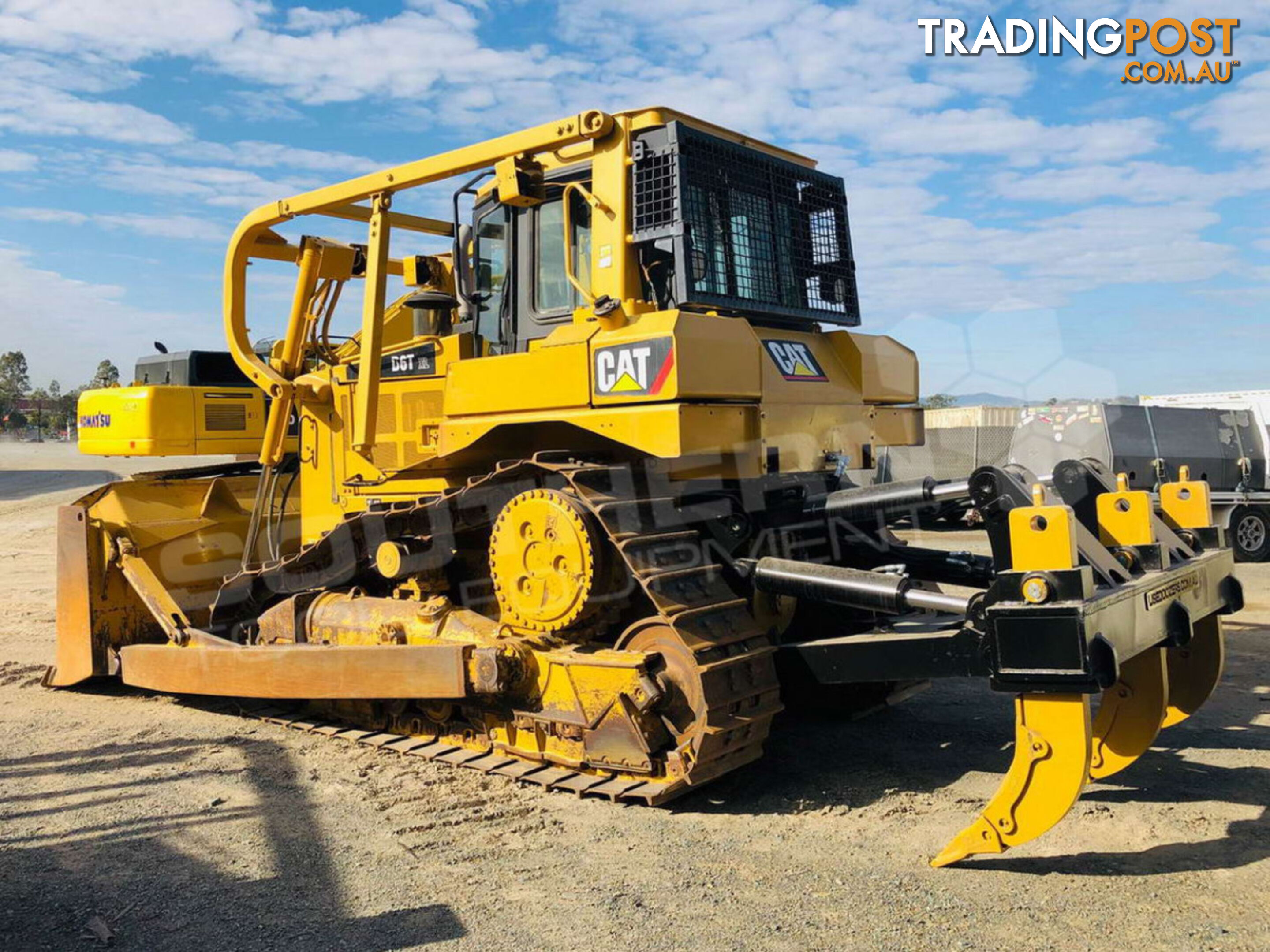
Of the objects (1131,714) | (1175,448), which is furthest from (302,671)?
(1175,448)

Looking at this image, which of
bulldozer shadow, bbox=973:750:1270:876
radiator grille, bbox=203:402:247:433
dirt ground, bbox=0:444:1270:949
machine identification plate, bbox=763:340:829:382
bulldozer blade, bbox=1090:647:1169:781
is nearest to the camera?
dirt ground, bbox=0:444:1270:949

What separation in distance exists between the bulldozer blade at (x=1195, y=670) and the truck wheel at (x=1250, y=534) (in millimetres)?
11334

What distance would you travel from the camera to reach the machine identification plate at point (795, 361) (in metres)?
5.40

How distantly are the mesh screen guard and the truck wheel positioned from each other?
1203 cm

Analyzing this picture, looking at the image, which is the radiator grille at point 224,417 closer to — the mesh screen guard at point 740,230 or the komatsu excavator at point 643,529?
the komatsu excavator at point 643,529

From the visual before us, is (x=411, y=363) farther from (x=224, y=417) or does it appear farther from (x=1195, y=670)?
(x=1195, y=670)

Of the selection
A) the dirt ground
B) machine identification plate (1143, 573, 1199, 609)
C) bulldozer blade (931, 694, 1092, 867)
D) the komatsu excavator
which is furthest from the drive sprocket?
machine identification plate (1143, 573, 1199, 609)

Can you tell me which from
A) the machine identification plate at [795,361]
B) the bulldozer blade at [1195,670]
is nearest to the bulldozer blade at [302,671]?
the machine identification plate at [795,361]

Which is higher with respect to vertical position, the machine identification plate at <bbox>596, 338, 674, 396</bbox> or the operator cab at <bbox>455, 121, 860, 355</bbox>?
the operator cab at <bbox>455, 121, 860, 355</bbox>

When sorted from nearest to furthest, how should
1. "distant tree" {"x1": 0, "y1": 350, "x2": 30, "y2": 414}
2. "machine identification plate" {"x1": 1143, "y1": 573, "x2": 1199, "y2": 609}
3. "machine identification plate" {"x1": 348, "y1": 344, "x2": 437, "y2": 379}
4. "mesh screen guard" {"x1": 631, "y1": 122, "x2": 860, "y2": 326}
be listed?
1. "machine identification plate" {"x1": 1143, "y1": 573, "x2": 1199, "y2": 609}
2. "mesh screen guard" {"x1": 631, "y1": 122, "x2": 860, "y2": 326}
3. "machine identification plate" {"x1": 348, "y1": 344, "x2": 437, "y2": 379}
4. "distant tree" {"x1": 0, "y1": 350, "x2": 30, "y2": 414}

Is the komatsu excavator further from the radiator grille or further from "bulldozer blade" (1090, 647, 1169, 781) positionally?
the radiator grille

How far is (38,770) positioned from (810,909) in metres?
4.44

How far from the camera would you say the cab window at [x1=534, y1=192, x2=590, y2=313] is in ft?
18.5

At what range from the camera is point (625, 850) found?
4500 mm
